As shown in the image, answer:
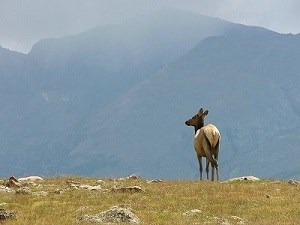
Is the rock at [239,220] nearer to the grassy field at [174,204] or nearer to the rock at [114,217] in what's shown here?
the grassy field at [174,204]

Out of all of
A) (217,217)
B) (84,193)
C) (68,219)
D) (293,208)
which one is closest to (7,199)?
(84,193)

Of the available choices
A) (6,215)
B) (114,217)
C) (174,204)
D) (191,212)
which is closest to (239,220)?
(191,212)

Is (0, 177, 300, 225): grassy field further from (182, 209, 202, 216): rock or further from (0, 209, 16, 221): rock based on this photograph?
(0, 209, 16, 221): rock

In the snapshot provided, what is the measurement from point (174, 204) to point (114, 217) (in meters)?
3.93

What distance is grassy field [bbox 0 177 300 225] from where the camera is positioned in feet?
68.5

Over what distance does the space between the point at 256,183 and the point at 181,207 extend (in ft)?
33.5

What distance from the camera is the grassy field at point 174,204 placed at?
822 inches

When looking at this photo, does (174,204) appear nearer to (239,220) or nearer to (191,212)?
(191,212)

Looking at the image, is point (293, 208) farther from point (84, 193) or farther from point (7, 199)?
point (7, 199)

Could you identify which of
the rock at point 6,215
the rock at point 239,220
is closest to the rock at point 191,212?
the rock at point 239,220

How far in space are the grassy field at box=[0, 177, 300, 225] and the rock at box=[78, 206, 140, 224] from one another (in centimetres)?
37

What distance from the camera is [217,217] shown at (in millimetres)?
21156

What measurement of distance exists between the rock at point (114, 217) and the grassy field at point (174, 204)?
1.20ft

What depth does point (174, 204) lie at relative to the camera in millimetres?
23781
